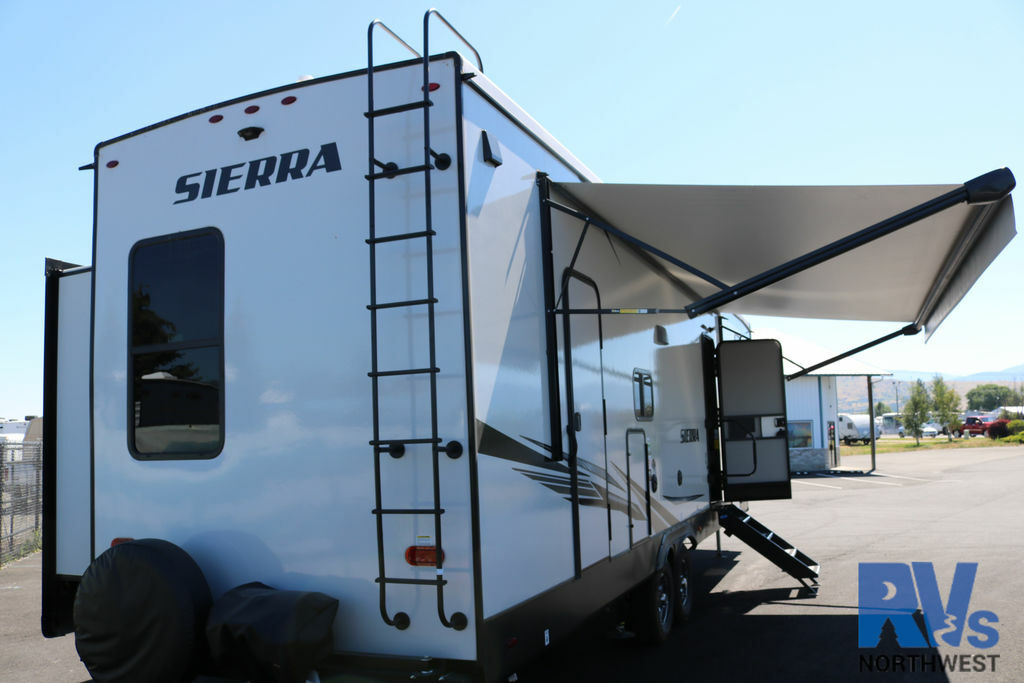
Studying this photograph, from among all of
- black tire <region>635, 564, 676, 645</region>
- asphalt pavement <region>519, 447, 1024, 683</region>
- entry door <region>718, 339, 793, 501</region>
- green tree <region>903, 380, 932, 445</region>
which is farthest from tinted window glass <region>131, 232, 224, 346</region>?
green tree <region>903, 380, 932, 445</region>

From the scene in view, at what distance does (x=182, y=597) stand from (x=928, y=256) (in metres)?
5.41

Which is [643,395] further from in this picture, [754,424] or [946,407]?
[946,407]

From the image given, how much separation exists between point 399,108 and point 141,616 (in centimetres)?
236

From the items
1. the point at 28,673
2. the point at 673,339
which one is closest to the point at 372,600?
the point at 28,673

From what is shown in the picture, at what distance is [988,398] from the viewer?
10994 cm

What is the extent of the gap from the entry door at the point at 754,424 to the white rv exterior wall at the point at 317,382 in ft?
18.0

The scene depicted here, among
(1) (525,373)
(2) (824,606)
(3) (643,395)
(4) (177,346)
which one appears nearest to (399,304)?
(1) (525,373)

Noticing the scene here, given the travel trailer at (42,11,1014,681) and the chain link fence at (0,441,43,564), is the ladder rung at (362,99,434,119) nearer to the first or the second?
the travel trailer at (42,11,1014,681)

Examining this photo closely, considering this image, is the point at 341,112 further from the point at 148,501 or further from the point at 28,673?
the point at 28,673

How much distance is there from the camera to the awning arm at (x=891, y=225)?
4188 mm

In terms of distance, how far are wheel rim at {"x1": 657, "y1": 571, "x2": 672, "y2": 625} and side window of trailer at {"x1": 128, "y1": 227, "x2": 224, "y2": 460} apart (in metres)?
3.62

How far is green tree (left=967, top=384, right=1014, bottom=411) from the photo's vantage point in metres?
106

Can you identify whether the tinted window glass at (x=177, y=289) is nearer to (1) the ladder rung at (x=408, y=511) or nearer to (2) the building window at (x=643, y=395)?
(1) the ladder rung at (x=408, y=511)

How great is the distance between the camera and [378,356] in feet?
11.2
